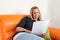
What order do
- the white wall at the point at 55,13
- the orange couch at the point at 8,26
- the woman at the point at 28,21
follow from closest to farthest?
the orange couch at the point at 8,26, the woman at the point at 28,21, the white wall at the point at 55,13

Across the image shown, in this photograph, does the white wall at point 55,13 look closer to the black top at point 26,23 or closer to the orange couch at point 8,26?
the black top at point 26,23

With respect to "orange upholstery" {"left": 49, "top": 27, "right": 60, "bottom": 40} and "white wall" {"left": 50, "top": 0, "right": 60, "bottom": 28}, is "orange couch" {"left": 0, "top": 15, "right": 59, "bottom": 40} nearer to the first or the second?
"orange upholstery" {"left": 49, "top": 27, "right": 60, "bottom": 40}

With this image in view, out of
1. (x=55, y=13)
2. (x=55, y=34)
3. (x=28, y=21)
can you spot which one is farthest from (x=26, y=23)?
(x=55, y=13)

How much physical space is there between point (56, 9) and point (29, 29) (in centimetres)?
93

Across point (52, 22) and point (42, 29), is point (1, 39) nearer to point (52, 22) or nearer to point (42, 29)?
point (42, 29)

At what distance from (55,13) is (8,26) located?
4.00ft

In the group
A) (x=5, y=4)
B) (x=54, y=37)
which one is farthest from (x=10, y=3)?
(x=54, y=37)

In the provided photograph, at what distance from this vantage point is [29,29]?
6.60 ft

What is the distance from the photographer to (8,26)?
1852 millimetres

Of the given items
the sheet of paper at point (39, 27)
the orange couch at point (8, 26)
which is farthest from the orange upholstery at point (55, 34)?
the orange couch at point (8, 26)

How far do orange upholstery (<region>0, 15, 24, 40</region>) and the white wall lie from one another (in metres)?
0.99

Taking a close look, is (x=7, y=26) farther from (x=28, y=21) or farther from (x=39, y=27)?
(x=39, y=27)

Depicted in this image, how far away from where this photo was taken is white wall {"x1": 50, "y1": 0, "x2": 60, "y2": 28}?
2.60m

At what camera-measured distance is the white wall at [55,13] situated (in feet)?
8.53
